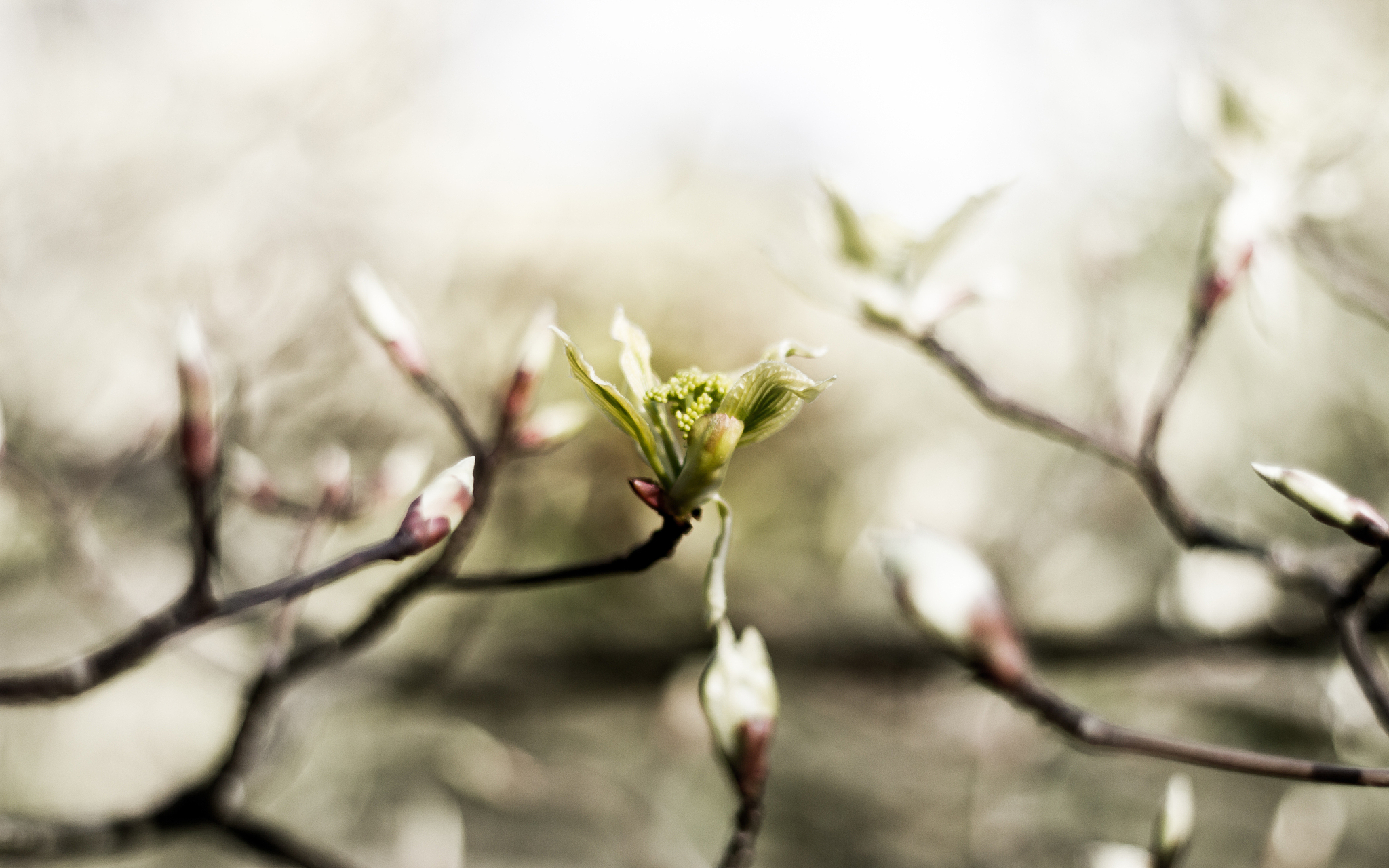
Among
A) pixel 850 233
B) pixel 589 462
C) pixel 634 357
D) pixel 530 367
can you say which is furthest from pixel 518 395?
pixel 589 462

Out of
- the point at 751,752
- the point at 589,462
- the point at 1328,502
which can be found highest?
the point at 1328,502

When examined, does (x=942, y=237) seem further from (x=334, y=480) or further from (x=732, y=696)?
(x=334, y=480)

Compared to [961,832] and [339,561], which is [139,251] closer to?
[339,561]

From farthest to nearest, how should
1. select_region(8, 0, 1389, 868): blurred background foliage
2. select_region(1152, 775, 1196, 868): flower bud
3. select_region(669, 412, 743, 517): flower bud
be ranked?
select_region(8, 0, 1389, 868): blurred background foliage
select_region(1152, 775, 1196, 868): flower bud
select_region(669, 412, 743, 517): flower bud

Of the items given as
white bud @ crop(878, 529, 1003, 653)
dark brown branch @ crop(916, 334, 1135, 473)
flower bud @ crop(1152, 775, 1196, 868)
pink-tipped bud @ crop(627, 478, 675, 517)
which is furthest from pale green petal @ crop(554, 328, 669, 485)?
flower bud @ crop(1152, 775, 1196, 868)

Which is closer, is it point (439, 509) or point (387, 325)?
point (439, 509)

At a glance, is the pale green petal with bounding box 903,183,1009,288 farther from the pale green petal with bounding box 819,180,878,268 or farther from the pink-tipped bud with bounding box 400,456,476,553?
the pink-tipped bud with bounding box 400,456,476,553

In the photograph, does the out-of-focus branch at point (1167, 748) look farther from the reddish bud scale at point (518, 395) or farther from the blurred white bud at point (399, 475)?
the blurred white bud at point (399, 475)
